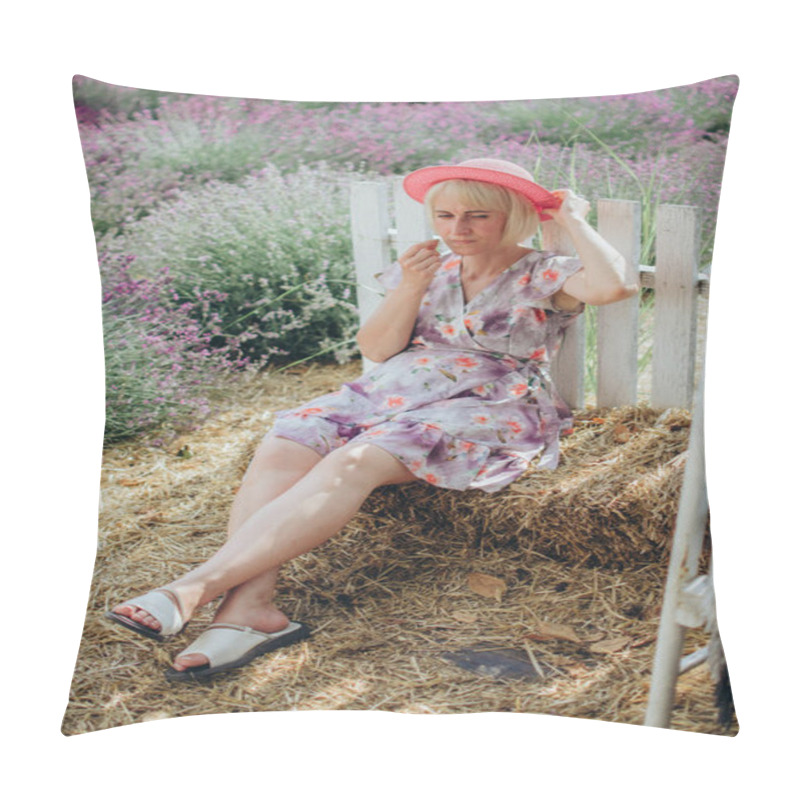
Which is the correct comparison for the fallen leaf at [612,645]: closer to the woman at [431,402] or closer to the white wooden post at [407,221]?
the woman at [431,402]

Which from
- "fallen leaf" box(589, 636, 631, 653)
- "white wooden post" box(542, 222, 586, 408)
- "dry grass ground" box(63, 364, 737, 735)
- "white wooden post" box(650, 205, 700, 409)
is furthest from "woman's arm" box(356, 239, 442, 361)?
"fallen leaf" box(589, 636, 631, 653)

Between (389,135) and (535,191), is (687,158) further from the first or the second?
(389,135)

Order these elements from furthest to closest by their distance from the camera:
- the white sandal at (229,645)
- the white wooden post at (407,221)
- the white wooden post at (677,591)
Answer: the white wooden post at (407,221) → the white sandal at (229,645) → the white wooden post at (677,591)

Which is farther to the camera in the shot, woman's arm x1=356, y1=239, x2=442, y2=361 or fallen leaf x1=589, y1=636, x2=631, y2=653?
woman's arm x1=356, y1=239, x2=442, y2=361

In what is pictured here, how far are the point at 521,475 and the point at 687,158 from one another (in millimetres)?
839

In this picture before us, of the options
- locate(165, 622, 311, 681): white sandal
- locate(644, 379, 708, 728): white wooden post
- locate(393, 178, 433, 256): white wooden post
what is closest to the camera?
locate(644, 379, 708, 728): white wooden post

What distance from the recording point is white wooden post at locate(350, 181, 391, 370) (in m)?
2.83

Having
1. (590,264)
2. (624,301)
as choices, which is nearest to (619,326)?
(624,301)

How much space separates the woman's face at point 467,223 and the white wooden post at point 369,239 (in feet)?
0.45

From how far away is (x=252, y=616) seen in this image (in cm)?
276

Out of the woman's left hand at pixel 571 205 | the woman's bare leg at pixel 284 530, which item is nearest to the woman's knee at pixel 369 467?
the woman's bare leg at pixel 284 530

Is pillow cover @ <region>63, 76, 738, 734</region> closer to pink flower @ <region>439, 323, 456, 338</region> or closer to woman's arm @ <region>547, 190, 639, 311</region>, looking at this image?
woman's arm @ <region>547, 190, 639, 311</region>

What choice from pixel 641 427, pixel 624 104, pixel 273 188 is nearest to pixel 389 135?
pixel 273 188

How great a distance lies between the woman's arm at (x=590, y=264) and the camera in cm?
272
